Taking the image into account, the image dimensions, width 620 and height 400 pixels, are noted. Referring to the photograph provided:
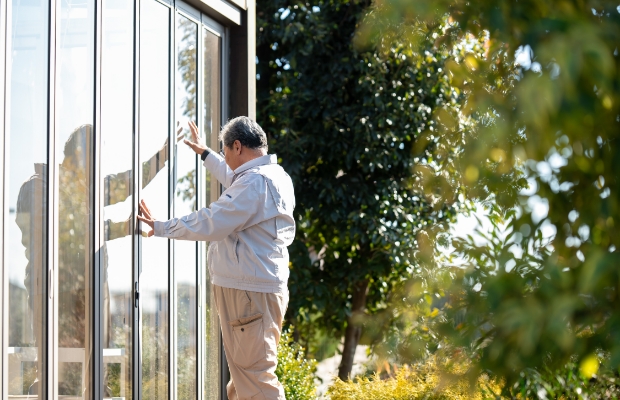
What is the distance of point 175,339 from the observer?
15.4 feet

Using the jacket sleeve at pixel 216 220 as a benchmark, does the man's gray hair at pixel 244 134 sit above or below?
above

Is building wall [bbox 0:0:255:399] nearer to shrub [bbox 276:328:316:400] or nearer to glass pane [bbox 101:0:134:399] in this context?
glass pane [bbox 101:0:134:399]

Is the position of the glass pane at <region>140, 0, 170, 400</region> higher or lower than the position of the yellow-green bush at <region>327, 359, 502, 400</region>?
higher

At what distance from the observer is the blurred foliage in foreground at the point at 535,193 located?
832mm

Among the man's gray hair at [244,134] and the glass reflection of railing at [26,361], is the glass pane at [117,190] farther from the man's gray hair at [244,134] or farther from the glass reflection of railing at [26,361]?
the man's gray hair at [244,134]

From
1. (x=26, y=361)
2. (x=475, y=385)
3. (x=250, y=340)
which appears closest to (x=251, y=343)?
(x=250, y=340)

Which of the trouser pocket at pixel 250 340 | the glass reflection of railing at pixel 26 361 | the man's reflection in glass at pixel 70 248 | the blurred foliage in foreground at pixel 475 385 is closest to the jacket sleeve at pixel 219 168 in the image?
the man's reflection in glass at pixel 70 248

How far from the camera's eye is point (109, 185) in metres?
3.96

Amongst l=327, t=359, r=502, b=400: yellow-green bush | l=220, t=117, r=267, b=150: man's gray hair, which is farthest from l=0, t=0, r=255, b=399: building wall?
l=327, t=359, r=502, b=400: yellow-green bush

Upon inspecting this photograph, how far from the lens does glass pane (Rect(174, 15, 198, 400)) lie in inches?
187

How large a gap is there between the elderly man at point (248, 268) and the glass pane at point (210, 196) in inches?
40.4

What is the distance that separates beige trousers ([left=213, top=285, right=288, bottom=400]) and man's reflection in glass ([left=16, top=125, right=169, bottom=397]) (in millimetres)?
634

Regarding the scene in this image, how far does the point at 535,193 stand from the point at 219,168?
364cm

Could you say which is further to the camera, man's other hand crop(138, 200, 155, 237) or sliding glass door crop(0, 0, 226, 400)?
man's other hand crop(138, 200, 155, 237)
